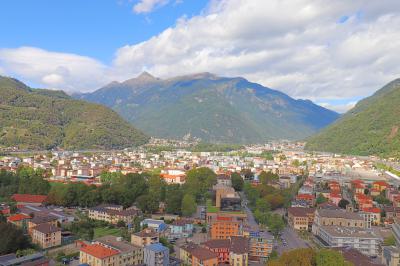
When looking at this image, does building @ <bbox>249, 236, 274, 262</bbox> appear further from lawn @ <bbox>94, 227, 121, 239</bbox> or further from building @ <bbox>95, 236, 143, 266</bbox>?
lawn @ <bbox>94, 227, 121, 239</bbox>

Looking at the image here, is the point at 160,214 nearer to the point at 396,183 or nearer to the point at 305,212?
the point at 305,212

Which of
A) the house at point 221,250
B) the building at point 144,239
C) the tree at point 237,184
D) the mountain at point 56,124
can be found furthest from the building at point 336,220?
the mountain at point 56,124

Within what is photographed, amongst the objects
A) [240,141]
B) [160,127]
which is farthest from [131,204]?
[160,127]

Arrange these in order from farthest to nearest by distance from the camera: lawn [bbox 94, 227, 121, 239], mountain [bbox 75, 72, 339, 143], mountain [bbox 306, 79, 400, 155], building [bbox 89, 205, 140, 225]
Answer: mountain [bbox 75, 72, 339, 143]
mountain [bbox 306, 79, 400, 155]
building [bbox 89, 205, 140, 225]
lawn [bbox 94, 227, 121, 239]

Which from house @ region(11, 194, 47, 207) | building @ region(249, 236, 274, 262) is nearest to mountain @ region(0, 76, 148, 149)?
house @ region(11, 194, 47, 207)

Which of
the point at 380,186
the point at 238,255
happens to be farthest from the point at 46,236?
the point at 380,186

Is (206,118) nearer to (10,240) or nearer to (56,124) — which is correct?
(56,124)

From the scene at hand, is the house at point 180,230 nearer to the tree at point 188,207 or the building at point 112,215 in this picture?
the building at point 112,215
